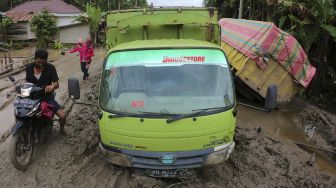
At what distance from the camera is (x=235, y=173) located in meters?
6.08

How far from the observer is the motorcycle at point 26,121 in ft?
18.9

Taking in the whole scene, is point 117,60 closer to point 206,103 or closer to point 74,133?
point 206,103

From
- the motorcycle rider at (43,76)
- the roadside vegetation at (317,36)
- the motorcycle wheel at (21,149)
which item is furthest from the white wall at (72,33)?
the motorcycle wheel at (21,149)

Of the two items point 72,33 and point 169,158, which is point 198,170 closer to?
point 169,158

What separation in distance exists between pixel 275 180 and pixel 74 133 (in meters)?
3.78

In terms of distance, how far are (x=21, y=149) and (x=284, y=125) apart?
687cm

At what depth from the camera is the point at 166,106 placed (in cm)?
528

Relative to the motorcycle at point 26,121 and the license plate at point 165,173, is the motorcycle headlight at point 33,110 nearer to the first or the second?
the motorcycle at point 26,121

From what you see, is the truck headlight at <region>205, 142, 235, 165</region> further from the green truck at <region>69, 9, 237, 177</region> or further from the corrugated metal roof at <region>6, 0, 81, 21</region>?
the corrugated metal roof at <region>6, 0, 81, 21</region>

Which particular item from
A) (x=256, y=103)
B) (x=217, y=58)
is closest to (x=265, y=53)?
(x=256, y=103)

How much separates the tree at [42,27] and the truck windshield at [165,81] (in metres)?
21.8

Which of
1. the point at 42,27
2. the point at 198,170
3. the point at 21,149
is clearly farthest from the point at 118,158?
the point at 42,27

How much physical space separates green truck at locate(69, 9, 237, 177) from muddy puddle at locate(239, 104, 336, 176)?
10.9ft

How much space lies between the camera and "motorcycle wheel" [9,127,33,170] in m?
5.72
